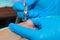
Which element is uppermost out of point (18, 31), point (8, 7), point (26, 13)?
point (8, 7)

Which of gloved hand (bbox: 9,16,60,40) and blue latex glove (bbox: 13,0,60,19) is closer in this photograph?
gloved hand (bbox: 9,16,60,40)

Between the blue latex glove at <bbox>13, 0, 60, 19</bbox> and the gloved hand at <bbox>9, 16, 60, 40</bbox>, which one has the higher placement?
the blue latex glove at <bbox>13, 0, 60, 19</bbox>

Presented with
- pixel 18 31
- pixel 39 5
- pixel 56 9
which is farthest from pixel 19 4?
pixel 18 31

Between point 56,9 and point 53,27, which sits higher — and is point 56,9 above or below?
above

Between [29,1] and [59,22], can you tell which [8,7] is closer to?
[29,1]

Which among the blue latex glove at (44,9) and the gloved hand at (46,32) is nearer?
the gloved hand at (46,32)

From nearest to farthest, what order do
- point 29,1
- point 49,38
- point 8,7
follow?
1. point 49,38
2. point 29,1
3. point 8,7

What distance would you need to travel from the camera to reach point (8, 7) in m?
1.15

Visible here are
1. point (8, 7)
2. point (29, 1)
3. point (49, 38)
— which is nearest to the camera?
point (49, 38)

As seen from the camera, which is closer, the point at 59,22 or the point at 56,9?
the point at 59,22

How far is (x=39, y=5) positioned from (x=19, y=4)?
157 mm

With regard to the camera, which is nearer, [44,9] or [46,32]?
[46,32]

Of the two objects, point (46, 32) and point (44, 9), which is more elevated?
point (44, 9)

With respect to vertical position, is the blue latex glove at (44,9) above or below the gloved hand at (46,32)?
above
